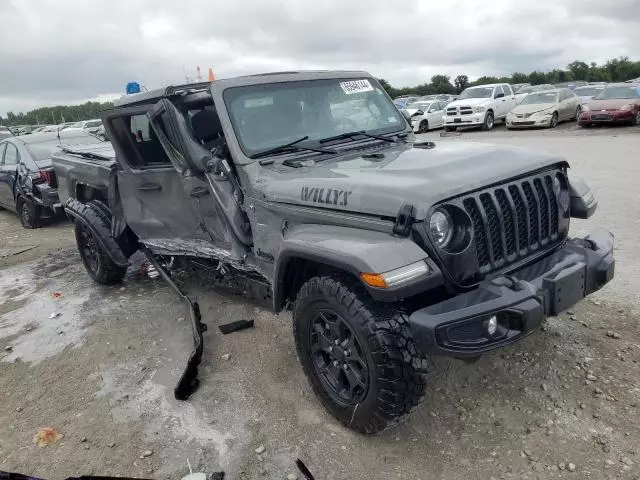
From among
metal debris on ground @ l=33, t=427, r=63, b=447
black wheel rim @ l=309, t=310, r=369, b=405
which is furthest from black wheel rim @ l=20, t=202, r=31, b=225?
black wheel rim @ l=309, t=310, r=369, b=405

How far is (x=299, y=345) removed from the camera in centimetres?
326

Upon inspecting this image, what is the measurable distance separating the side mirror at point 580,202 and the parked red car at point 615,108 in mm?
16827

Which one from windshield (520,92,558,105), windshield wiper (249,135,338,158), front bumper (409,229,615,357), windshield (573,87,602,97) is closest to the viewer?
front bumper (409,229,615,357)

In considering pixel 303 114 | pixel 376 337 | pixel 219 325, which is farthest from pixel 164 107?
pixel 376 337

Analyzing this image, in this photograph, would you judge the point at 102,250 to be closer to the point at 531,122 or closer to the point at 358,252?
the point at 358,252

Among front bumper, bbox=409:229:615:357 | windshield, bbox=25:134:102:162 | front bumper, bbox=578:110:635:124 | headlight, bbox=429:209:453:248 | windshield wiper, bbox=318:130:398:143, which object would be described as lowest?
front bumper, bbox=578:110:635:124

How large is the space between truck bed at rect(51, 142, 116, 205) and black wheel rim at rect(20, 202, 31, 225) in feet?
11.6

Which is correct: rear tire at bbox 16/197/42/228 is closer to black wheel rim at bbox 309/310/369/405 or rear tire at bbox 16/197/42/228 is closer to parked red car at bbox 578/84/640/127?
black wheel rim at bbox 309/310/369/405

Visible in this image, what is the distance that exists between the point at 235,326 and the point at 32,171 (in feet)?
20.6

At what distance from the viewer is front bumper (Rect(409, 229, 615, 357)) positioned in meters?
2.50

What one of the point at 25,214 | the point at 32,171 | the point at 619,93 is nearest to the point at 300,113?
the point at 32,171

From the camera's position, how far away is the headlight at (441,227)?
2.75 m

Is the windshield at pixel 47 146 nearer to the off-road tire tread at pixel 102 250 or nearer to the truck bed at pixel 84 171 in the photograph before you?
the truck bed at pixel 84 171

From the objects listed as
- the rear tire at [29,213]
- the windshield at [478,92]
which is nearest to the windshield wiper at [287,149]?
the rear tire at [29,213]
